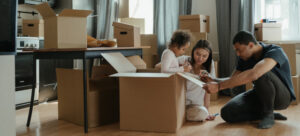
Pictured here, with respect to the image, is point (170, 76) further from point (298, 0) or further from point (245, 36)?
point (298, 0)

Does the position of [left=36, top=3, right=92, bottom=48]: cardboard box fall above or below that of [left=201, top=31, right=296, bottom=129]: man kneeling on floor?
above

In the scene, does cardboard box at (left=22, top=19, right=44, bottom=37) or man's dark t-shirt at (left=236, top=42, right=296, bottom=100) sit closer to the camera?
man's dark t-shirt at (left=236, top=42, right=296, bottom=100)

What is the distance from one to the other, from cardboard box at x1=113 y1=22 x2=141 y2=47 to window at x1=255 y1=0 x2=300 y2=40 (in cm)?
185

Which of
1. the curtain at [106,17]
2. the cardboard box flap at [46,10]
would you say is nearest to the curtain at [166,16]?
the curtain at [106,17]

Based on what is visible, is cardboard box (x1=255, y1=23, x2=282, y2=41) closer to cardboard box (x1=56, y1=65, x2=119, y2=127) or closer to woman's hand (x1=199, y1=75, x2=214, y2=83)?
woman's hand (x1=199, y1=75, x2=214, y2=83)

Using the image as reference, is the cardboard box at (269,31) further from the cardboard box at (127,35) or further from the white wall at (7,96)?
the white wall at (7,96)

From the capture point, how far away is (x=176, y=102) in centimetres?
218

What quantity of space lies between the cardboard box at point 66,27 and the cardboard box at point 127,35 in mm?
581

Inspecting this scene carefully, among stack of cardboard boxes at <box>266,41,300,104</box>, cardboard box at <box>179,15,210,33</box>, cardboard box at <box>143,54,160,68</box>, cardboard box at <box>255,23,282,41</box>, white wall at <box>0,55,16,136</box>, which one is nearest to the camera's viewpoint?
white wall at <box>0,55,16,136</box>

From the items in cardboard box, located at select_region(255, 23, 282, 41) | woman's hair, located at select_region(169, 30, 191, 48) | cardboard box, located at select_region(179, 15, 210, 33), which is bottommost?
woman's hair, located at select_region(169, 30, 191, 48)

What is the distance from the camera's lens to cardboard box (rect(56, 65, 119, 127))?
245 cm

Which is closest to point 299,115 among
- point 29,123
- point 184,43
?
point 184,43

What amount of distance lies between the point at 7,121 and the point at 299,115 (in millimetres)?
2487

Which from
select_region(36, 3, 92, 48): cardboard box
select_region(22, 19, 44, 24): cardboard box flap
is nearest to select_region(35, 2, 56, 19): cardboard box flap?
select_region(36, 3, 92, 48): cardboard box
